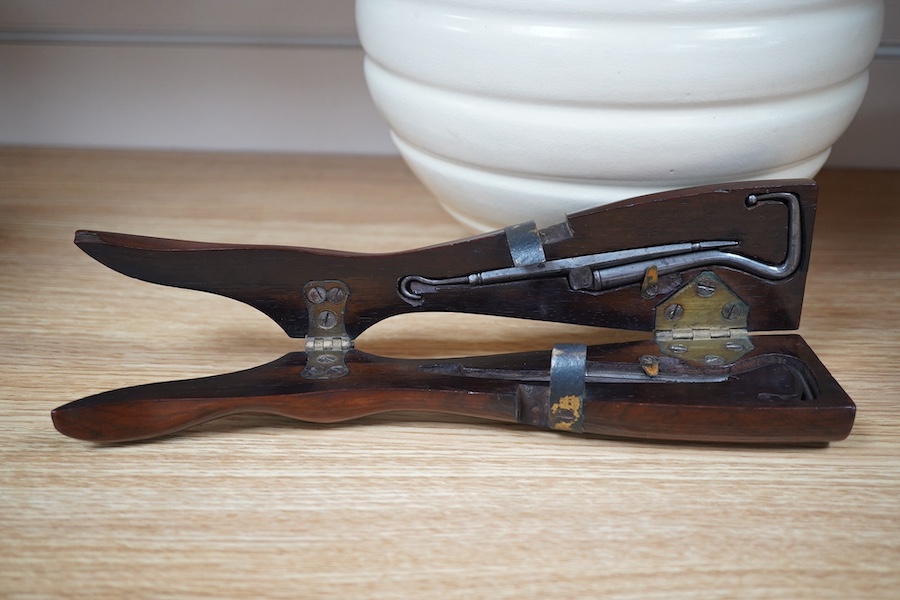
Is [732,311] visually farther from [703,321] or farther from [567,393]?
[567,393]

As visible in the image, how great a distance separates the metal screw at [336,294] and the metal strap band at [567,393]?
5.3 inches

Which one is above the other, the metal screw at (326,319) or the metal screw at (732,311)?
the metal screw at (732,311)

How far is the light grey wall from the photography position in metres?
0.95

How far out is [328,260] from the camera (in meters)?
0.53

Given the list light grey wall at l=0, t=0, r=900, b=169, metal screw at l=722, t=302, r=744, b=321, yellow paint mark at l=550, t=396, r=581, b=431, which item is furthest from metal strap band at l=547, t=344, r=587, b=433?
light grey wall at l=0, t=0, r=900, b=169

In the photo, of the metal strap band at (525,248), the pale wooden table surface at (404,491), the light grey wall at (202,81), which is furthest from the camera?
the light grey wall at (202,81)

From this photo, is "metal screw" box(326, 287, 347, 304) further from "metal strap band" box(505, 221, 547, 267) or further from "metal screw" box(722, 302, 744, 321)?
"metal screw" box(722, 302, 744, 321)

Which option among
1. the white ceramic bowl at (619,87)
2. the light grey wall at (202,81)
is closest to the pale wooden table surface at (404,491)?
the white ceramic bowl at (619,87)

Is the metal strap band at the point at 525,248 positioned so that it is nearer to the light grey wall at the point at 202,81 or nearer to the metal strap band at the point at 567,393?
the metal strap band at the point at 567,393

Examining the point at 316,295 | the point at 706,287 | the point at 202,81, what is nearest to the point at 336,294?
the point at 316,295

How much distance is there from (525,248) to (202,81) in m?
0.59

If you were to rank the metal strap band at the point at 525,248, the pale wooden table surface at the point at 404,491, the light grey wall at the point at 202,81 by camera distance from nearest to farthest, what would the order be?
the pale wooden table surface at the point at 404,491 < the metal strap band at the point at 525,248 < the light grey wall at the point at 202,81

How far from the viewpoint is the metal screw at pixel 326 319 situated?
54 centimetres

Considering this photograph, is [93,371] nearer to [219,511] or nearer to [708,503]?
[219,511]
